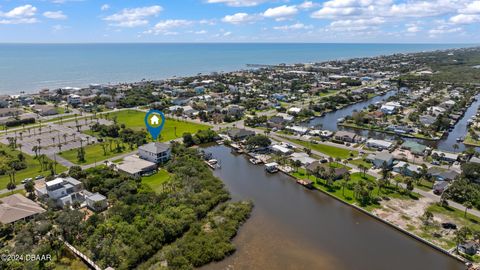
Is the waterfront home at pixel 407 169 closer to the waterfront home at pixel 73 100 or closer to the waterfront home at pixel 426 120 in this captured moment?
the waterfront home at pixel 426 120

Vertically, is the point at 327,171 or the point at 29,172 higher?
the point at 327,171

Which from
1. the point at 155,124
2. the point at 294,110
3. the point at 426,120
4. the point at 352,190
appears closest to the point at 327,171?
the point at 352,190

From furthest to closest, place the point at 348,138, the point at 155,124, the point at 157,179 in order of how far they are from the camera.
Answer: the point at 348,138, the point at 155,124, the point at 157,179

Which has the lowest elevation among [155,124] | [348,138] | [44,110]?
[348,138]

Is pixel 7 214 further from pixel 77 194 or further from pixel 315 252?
pixel 315 252

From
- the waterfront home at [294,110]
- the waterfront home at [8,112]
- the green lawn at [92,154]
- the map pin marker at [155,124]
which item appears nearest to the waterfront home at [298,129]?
the waterfront home at [294,110]

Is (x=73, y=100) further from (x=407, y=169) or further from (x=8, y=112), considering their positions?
(x=407, y=169)
